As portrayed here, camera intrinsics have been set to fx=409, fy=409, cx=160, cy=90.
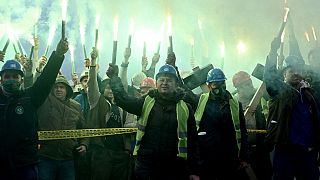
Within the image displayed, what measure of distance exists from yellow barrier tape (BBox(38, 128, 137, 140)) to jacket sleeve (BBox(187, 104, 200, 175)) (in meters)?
1.76

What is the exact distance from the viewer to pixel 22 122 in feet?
14.9

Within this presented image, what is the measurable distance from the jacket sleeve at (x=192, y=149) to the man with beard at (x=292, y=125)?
1.45m

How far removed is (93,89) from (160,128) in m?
1.79

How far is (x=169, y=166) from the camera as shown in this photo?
4996mm

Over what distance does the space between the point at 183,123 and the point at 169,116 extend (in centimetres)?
20

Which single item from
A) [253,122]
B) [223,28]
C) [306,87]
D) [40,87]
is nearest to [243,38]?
[223,28]

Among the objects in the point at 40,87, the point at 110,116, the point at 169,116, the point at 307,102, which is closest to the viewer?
the point at 40,87

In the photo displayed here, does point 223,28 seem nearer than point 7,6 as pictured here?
No

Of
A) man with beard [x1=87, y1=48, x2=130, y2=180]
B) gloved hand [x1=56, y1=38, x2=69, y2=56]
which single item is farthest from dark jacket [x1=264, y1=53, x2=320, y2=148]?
gloved hand [x1=56, y1=38, x2=69, y2=56]

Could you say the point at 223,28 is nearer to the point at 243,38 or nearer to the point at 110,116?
the point at 243,38

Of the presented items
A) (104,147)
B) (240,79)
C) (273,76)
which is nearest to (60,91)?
(104,147)

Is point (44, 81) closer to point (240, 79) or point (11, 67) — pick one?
point (11, 67)

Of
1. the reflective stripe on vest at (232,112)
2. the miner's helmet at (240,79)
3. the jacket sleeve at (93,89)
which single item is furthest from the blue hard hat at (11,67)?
the miner's helmet at (240,79)

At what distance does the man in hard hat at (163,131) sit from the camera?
195 inches
